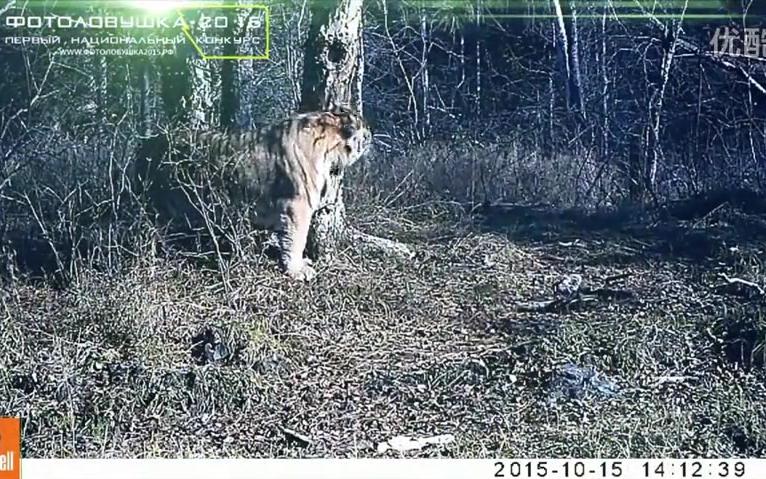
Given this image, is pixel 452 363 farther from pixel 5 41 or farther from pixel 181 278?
pixel 5 41

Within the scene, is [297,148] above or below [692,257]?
above

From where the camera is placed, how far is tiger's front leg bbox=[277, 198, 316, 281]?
3604mm

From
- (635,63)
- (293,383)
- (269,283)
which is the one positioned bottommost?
(293,383)

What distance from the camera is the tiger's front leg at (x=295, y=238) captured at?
11.8 feet

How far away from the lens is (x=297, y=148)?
11.8ft

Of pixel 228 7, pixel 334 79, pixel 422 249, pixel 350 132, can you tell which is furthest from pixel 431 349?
pixel 228 7

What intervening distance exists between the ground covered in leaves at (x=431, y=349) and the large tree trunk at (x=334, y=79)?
0.28 ft

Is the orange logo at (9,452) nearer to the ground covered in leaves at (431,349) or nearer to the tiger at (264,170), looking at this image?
the ground covered in leaves at (431,349)

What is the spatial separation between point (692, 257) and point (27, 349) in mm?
1878

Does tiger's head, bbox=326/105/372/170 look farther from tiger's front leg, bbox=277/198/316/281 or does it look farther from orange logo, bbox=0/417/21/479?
orange logo, bbox=0/417/21/479

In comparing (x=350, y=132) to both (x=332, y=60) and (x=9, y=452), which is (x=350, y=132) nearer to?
(x=332, y=60)

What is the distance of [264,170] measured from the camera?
3.61m

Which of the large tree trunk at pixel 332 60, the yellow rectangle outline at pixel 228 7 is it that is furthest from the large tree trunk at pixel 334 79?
the yellow rectangle outline at pixel 228 7

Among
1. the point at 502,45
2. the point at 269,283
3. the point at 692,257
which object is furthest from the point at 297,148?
the point at 692,257
